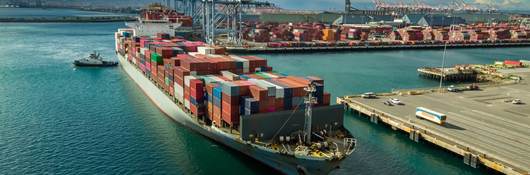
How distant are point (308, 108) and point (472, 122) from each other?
19.7 metres

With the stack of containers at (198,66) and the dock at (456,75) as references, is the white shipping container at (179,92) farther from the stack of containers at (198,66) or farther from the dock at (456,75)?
the dock at (456,75)

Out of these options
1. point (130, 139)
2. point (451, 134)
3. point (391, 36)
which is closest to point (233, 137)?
point (130, 139)

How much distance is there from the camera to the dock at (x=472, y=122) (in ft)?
103

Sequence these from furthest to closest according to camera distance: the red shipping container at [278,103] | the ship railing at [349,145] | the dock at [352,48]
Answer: the dock at [352,48]
the red shipping container at [278,103]
the ship railing at [349,145]

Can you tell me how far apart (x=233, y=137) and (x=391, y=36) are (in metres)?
130

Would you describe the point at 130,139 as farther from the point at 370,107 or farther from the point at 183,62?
the point at 370,107

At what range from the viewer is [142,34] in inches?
3386

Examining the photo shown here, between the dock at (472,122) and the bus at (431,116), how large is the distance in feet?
1.31

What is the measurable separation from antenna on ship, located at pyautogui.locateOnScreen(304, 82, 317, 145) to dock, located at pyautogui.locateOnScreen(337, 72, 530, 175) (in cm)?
1214

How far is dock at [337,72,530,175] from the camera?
31.3m

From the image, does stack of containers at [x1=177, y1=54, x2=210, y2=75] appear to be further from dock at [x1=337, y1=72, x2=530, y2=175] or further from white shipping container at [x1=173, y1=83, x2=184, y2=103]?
dock at [x1=337, y1=72, x2=530, y2=175]

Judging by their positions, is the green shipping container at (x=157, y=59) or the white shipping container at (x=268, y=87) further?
the green shipping container at (x=157, y=59)

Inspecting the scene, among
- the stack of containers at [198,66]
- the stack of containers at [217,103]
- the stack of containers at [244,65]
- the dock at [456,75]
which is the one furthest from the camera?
the dock at [456,75]

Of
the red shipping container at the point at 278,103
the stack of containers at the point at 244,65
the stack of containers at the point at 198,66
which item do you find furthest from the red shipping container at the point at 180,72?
the red shipping container at the point at 278,103
